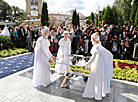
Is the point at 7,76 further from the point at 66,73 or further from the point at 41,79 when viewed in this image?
the point at 66,73

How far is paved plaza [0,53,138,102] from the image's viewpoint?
3.95 m

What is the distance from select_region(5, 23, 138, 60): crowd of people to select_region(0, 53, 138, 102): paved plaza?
3055 mm

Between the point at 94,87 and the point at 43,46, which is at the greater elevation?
the point at 43,46

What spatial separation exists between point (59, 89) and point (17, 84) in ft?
5.78

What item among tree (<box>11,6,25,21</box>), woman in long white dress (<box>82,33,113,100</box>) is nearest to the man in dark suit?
woman in long white dress (<box>82,33,113,100</box>)

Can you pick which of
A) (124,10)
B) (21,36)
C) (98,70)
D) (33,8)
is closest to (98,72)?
(98,70)

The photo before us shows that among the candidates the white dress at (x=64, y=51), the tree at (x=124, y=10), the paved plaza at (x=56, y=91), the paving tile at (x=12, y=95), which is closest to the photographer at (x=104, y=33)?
the white dress at (x=64, y=51)

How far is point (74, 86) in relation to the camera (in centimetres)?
493

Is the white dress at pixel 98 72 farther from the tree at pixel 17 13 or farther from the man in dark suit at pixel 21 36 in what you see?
the tree at pixel 17 13

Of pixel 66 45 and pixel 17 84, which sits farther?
pixel 66 45

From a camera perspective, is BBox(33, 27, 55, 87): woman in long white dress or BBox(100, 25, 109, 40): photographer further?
BBox(100, 25, 109, 40): photographer

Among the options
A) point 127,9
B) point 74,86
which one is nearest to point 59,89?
point 74,86

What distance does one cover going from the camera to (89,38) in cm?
1044

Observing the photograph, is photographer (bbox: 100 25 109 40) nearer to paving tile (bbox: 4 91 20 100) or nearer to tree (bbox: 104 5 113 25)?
paving tile (bbox: 4 91 20 100)
